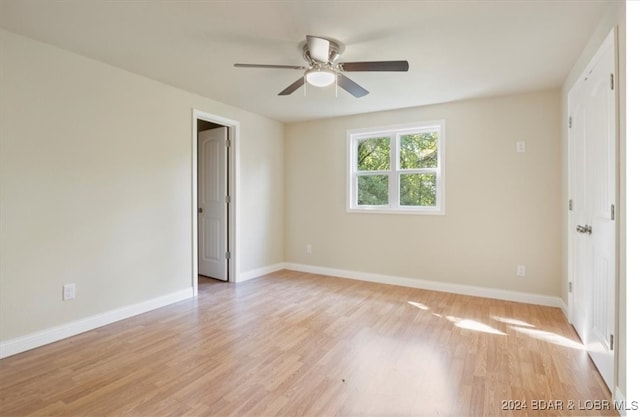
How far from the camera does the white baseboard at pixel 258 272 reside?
448cm

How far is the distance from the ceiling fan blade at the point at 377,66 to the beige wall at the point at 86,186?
2.15 meters

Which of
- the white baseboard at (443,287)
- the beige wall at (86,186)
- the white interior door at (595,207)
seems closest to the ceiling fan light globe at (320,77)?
the white interior door at (595,207)

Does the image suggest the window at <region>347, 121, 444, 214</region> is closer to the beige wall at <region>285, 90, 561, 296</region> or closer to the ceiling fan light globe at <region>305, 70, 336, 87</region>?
the beige wall at <region>285, 90, 561, 296</region>

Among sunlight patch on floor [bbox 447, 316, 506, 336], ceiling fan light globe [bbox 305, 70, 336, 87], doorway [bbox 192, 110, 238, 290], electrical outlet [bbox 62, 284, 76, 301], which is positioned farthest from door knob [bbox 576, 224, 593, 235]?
electrical outlet [bbox 62, 284, 76, 301]

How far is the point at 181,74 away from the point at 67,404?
108 inches

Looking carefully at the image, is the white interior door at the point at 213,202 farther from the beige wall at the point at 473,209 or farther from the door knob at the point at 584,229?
the door knob at the point at 584,229

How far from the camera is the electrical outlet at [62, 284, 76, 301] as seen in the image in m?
2.62

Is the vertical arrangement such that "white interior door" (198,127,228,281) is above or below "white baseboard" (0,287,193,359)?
above

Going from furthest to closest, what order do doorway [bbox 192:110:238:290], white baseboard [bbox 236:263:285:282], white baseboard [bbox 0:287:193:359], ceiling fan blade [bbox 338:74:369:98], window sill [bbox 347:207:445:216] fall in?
white baseboard [bbox 236:263:285:282] < doorway [bbox 192:110:238:290] < window sill [bbox 347:207:445:216] < ceiling fan blade [bbox 338:74:369:98] < white baseboard [bbox 0:287:193:359]

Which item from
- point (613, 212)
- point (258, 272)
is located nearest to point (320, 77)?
point (613, 212)

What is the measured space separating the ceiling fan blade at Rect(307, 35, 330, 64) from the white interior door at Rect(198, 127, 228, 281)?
233 cm

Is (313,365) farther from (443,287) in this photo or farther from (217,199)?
(217,199)

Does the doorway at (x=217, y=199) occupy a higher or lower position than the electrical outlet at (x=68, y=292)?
higher

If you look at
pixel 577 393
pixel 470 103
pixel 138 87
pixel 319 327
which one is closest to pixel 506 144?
pixel 470 103
